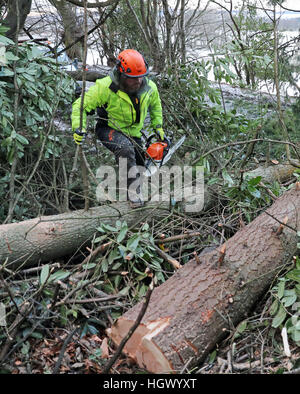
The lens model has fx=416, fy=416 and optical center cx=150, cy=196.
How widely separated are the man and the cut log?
3.75 ft

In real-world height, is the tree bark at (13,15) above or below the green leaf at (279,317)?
above

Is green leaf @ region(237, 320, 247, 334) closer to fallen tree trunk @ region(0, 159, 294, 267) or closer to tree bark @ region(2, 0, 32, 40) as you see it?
fallen tree trunk @ region(0, 159, 294, 267)

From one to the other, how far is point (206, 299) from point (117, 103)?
2.30 meters

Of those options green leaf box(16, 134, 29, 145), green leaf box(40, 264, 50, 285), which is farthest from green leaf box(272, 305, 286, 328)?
green leaf box(16, 134, 29, 145)

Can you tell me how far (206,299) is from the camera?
2.68 m

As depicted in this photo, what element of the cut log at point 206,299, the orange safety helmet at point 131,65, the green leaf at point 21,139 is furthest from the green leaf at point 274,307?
the green leaf at point 21,139

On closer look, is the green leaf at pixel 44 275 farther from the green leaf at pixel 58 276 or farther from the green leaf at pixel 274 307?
the green leaf at pixel 274 307

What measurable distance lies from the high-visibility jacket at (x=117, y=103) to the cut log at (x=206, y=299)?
5.65 feet

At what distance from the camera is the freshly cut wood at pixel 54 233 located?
327 cm

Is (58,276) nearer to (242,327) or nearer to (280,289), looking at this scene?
(242,327)

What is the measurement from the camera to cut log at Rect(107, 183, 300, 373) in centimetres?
245

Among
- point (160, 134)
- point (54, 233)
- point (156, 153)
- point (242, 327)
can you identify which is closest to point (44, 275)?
point (54, 233)

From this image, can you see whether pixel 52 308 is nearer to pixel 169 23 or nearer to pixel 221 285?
pixel 221 285

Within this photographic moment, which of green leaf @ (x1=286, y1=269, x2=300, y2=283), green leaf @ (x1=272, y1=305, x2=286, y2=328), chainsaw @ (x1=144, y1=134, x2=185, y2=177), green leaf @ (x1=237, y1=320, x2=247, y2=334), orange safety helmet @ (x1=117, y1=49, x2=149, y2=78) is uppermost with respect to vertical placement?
orange safety helmet @ (x1=117, y1=49, x2=149, y2=78)
